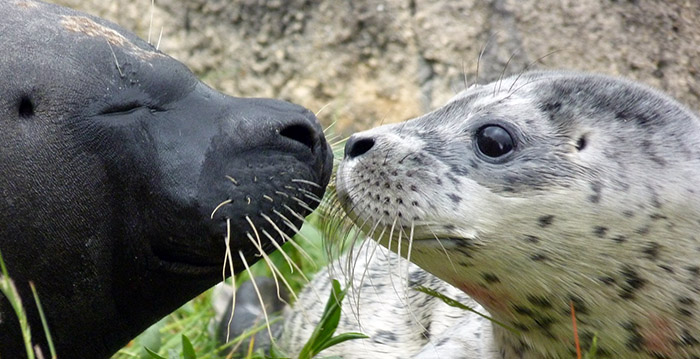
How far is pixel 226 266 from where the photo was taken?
3717 mm

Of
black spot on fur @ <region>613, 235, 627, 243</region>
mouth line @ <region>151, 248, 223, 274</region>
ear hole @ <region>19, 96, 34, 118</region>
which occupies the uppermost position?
black spot on fur @ <region>613, 235, 627, 243</region>

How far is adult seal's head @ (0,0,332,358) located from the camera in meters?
3.44

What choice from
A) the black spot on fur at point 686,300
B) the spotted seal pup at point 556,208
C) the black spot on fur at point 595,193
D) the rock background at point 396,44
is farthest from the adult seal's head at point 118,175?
the rock background at point 396,44

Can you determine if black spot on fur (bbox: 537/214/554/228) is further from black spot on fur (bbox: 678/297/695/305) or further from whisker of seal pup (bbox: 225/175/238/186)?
whisker of seal pup (bbox: 225/175/238/186)

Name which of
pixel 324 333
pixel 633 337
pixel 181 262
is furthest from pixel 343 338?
pixel 633 337

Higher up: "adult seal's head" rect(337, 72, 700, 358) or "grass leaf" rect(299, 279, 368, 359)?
"adult seal's head" rect(337, 72, 700, 358)

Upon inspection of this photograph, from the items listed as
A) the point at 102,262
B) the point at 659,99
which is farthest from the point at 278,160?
the point at 659,99

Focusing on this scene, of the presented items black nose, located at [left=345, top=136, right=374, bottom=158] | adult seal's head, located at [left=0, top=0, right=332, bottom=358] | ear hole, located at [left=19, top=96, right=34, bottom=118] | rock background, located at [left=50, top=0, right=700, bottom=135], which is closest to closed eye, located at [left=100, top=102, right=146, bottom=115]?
adult seal's head, located at [left=0, top=0, right=332, bottom=358]

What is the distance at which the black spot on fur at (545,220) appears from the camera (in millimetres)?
3227

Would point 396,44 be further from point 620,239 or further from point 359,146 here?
point 620,239

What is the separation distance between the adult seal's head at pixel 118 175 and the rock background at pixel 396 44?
8.38ft

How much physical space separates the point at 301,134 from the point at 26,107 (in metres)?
0.86

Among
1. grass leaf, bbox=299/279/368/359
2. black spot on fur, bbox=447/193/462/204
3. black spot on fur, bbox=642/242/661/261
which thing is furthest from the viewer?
grass leaf, bbox=299/279/368/359

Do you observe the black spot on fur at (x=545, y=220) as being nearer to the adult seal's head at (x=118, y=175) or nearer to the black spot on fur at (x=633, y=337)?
the black spot on fur at (x=633, y=337)
